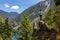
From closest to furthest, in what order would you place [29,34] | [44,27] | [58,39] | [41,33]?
1. [58,39]
2. [44,27]
3. [41,33]
4. [29,34]

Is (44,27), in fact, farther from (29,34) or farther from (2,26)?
(2,26)

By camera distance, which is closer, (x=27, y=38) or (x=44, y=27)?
(x=44, y=27)

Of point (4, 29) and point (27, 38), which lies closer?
point (27, 38)

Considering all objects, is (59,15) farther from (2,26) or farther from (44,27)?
(2,26)

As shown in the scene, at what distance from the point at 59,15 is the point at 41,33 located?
33.9 feet

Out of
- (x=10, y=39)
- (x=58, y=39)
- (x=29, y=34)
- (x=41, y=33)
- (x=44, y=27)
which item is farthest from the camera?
(x=10, y=39)

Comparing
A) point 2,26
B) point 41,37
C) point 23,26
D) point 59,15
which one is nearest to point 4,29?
point 2,26

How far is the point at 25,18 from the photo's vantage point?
54.1 meters

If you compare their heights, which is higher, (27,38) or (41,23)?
(41,23)

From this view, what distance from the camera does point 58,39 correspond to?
19234 millimetres

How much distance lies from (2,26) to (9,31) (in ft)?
9.71

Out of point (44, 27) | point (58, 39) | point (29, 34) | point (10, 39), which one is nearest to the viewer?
point (58, 39)

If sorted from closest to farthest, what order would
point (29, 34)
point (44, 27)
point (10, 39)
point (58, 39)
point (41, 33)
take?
point (58, 39), point (44, 27), point (41, 33), point (29, 34), point (10, 39)

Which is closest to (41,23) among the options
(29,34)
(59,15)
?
(59,15)
